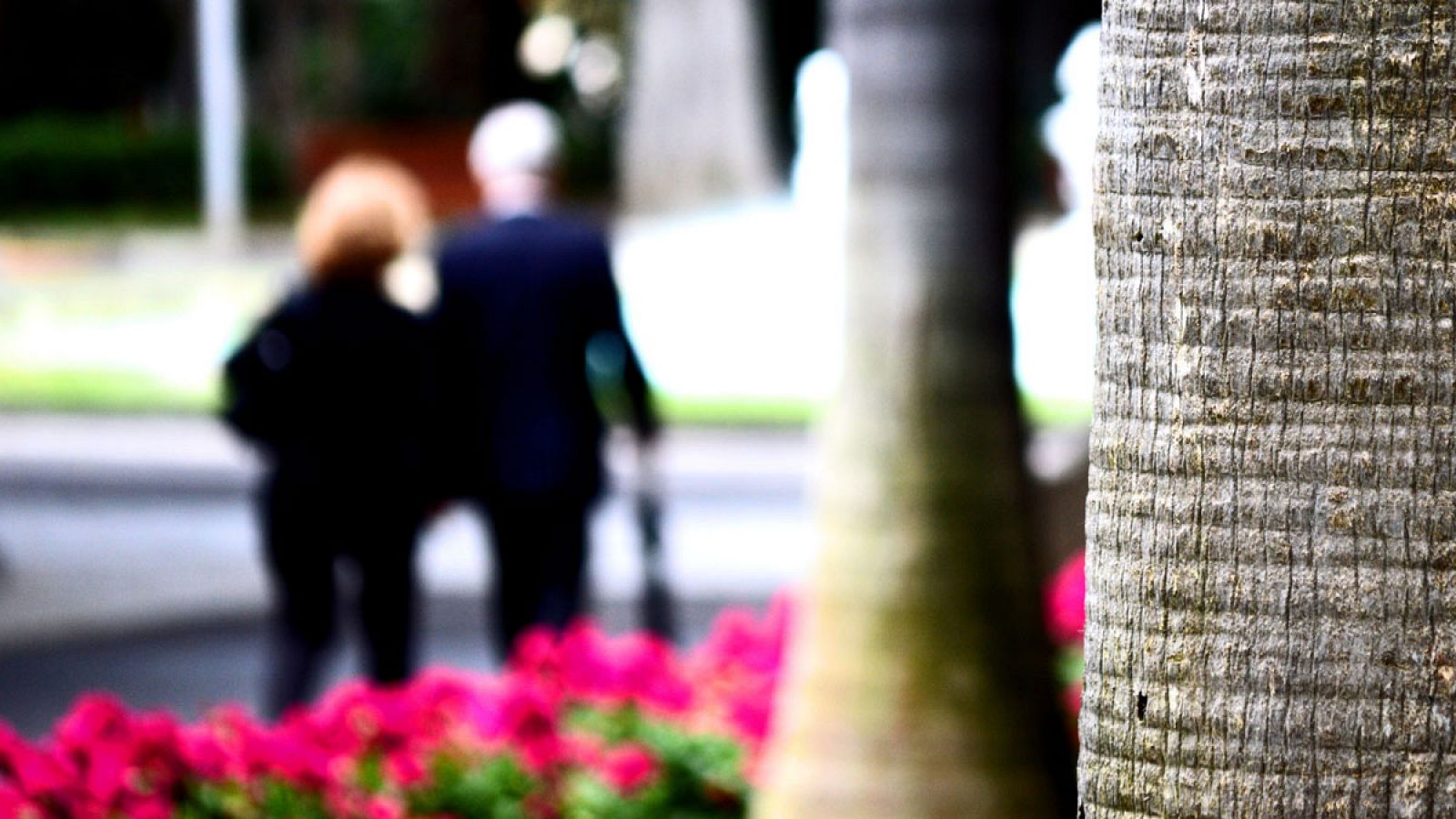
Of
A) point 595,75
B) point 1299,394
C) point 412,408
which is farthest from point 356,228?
point 595,75

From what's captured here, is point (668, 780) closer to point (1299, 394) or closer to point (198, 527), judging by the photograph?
point (1299, 394)

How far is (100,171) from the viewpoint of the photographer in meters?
34.9

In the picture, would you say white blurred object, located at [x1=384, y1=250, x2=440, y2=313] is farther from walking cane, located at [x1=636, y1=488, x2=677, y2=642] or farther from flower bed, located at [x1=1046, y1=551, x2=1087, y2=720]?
flower bed, located at [x1=1046, y1=551, x2=1087, y2=720]

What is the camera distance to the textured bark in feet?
6.25

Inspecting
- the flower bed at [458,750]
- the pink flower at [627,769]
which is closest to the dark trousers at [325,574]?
the flower bed at [458,750]

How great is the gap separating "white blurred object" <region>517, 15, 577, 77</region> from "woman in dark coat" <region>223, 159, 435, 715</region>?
3188 cm

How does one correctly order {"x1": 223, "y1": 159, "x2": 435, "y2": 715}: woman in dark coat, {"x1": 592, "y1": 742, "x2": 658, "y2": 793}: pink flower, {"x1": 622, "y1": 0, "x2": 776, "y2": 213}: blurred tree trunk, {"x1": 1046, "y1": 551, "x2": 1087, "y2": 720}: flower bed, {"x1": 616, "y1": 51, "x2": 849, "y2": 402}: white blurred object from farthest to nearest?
{"x1": 622, "y1": 0, "x2": 776, "y2": 213}: blurred tree trunk → {"x1": 616, "y1": 51, "x2": 849, "y2": 402}: white blurred object → {"x1": 223, "y1": 159, "x2": 435, "y2": 715}: woman in dark coat → {"x1": 1046, "y1": 551, "x2": 1087, "y2": 720}: flower bed → {"x1": 592, "y1": 742, "x2": 658, "y2": 793}: pink flower

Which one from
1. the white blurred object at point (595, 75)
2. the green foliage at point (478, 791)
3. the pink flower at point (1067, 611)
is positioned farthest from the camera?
the white blurred object at point (595, 75)

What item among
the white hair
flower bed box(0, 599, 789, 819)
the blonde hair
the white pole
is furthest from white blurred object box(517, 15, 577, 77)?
flower bed box(0, 599, 789, 819)

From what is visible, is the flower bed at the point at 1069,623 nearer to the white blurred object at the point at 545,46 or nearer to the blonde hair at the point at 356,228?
the blonde hair at the point at 356,228

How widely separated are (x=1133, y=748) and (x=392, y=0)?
38.8m

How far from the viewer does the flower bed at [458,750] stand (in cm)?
406

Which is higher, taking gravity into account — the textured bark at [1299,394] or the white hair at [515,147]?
the white hair at [515,147]

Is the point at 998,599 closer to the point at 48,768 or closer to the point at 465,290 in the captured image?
the point at 48,768
